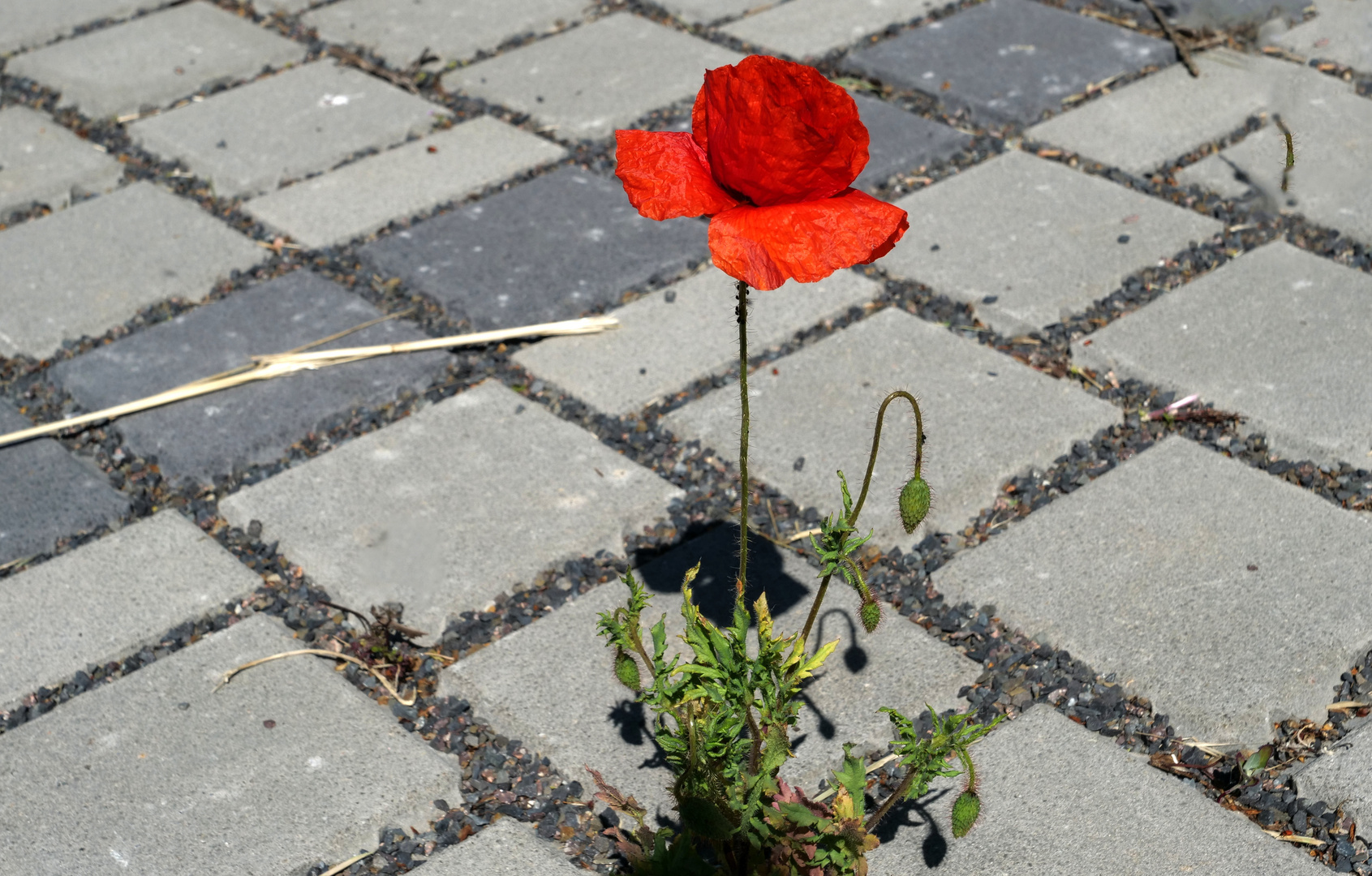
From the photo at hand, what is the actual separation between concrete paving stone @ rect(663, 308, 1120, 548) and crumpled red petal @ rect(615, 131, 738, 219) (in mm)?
971

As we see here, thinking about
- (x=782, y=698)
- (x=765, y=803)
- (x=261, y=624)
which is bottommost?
(x=261, y=624)

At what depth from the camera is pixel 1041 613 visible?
2.00 m

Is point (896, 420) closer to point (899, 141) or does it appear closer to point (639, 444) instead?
point (639, 444)

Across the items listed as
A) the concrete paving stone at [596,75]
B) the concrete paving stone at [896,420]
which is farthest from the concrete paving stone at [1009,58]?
the concrete paving stone at [896,420]

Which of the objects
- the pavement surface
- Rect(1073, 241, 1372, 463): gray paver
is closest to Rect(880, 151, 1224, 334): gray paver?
the pavement surface

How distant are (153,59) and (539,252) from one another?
1.71 m

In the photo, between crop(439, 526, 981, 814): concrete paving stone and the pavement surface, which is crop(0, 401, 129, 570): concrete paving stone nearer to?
the pavement surface

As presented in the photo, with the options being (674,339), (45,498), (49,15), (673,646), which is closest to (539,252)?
(674,339)

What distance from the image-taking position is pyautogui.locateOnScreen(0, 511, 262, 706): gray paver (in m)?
2.04

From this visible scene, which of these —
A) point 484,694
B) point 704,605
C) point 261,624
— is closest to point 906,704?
point 704,605

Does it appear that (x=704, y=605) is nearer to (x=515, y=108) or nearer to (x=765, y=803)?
(x=765, y=803)

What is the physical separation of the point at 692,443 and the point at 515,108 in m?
1.57

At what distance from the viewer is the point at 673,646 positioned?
1960 mm

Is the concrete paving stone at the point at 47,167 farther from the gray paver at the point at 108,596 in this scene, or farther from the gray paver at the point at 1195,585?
the gray paver at the point at 1195,585
